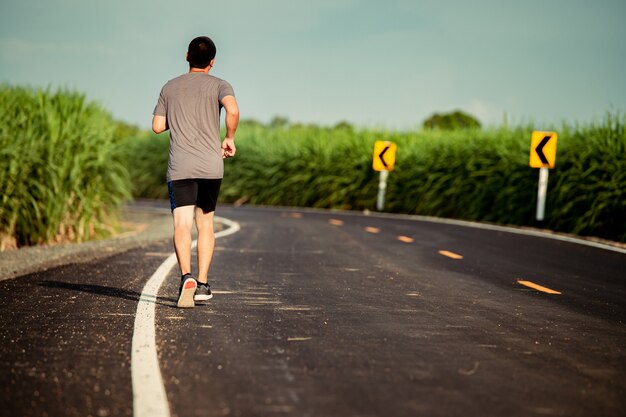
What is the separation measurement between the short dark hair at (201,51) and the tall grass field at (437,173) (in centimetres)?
1053

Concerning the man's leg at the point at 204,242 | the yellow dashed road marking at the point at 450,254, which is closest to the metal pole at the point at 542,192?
the yellow dashed road marking at the point at 450,254

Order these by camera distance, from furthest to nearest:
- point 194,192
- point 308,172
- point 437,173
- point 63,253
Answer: point 308,172 → point 437,173 → point 63,253 → point 194,192

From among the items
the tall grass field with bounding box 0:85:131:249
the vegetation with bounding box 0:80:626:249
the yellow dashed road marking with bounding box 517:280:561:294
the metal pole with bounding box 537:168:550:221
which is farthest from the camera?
the metal pole with bounding box 537:168:550:221

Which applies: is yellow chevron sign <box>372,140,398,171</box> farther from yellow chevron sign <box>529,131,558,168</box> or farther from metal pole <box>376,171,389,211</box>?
yellow chevron sign <box>529,131,558,168</box>

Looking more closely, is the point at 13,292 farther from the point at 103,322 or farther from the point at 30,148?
the point at 30,148

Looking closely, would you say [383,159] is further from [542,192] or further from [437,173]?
[542,192]

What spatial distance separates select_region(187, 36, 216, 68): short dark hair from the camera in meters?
7.48

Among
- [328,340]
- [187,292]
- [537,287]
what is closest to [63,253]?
[187,292]

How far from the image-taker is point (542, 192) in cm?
2050

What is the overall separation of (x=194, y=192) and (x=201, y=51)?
47.0 inches

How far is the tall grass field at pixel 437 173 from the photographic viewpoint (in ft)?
63.1

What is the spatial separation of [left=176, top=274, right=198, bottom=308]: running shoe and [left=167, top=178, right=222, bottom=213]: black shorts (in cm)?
60

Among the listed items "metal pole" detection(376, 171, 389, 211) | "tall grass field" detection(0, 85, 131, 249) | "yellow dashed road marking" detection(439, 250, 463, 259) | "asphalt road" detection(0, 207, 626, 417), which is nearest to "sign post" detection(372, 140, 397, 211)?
"metal pole" detection(376, 171, 389, 211)

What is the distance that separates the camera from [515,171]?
2291cm
